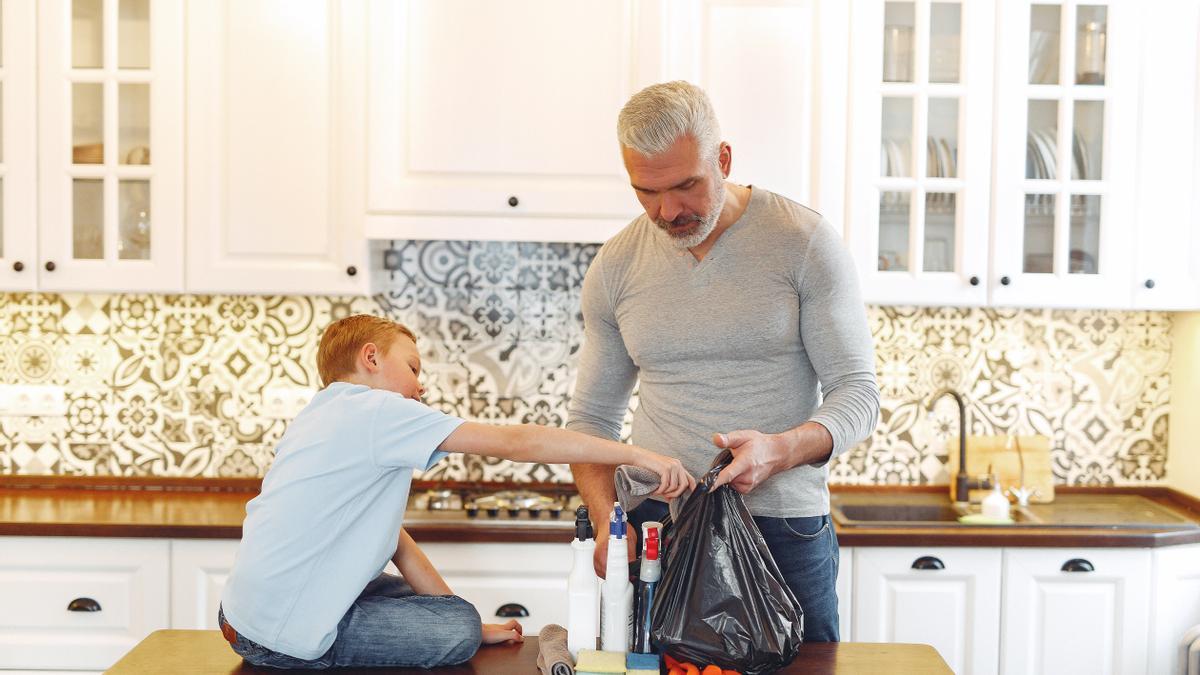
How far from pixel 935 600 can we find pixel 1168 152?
1292 mm

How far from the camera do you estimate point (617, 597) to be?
1575 mm

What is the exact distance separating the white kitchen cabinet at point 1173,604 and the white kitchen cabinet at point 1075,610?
23 millimetres

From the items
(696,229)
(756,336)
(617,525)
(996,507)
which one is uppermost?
(696,229)

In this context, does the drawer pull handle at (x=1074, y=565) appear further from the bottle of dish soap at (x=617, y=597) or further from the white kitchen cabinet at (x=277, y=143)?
the white kitchen cabinet at (x=277, y=143)

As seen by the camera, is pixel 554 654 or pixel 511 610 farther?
pixel 511 610

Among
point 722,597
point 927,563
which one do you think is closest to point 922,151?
point 927,563

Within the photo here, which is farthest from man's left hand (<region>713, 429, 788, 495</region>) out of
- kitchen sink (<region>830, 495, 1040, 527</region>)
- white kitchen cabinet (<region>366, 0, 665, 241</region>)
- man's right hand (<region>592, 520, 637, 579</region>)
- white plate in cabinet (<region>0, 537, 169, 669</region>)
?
white plate in cabinet (<region>0, 537, 169, 669</region>)

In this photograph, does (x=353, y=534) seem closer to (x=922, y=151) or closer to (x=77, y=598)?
(x=77, y=598)

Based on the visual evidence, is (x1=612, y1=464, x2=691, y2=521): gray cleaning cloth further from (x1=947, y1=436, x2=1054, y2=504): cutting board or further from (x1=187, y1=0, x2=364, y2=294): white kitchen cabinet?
(x1=947, y1=436, x2=1054, y2=504): cutting board

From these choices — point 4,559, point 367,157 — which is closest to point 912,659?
point 367,157

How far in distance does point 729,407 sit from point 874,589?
1.01 m

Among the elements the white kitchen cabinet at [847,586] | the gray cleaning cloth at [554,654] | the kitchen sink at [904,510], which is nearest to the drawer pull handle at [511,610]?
the white kitchen cabinet at [847,586]

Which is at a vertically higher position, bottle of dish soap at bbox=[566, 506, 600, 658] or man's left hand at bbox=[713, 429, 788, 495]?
man's left hand at bbox=[713, 429, 788, 495]

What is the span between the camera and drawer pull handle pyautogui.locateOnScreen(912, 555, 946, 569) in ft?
8.80
